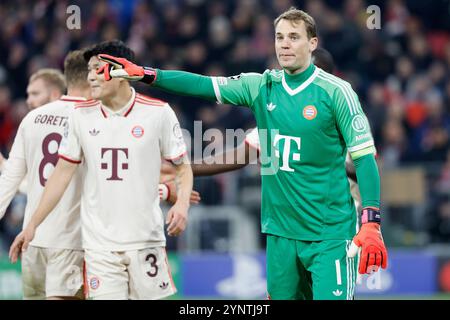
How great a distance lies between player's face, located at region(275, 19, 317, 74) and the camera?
6582mm

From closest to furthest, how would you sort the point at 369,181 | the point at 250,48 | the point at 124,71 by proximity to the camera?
the point at 369,181 → the point at 124,71 → the point at 250,48

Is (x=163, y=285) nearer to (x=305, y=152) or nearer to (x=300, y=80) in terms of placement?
(x=305, y=152)

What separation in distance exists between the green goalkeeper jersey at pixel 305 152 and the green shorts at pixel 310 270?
0.06 meters

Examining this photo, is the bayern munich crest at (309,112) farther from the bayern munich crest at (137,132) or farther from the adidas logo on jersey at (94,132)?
the adidas logo on jersey at (94,132)

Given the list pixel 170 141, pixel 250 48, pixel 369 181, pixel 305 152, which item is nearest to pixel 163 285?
pixel 170 141

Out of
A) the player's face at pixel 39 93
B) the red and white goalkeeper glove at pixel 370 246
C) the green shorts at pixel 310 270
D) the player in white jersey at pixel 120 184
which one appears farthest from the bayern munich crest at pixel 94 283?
the player's face at pixel 39 93

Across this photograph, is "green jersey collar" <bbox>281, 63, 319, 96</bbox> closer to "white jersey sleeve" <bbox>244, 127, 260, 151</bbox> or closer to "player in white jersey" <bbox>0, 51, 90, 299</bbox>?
"white jersey sleeve" <bbox>244, 127, 260, 151</bbox>

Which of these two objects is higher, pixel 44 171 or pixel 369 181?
pixel 44 171

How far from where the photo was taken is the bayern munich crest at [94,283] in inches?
269

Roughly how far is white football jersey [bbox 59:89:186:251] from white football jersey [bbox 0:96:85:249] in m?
0.50

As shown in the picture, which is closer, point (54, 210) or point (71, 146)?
point (71, 146)

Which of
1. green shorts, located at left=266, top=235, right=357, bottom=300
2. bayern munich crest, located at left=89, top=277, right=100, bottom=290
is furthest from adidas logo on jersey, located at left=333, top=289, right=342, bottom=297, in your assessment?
bayern munich crest, located at left=89, top=277, right=100, bottom=290

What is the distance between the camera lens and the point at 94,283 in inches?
269

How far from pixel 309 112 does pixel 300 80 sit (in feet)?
0.81
